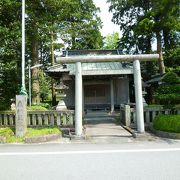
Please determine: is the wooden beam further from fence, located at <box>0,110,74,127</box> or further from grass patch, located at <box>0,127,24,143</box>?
grass patch, located at <box>0,127,24,143</box>

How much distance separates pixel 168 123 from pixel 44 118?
558 centimetres

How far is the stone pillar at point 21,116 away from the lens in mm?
10602

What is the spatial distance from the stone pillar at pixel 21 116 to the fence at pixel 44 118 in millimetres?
2061

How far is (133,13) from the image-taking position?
105 feet

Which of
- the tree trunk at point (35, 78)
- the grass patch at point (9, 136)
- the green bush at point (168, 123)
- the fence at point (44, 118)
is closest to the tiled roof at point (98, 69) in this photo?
the tree trunk at point (35, 78)

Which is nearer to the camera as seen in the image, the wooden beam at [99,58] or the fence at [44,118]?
the wooden beam at [99,58]

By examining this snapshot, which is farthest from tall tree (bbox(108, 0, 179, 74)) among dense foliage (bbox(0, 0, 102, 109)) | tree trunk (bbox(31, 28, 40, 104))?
tree trunk (bbox(31, 28, 40, 104))

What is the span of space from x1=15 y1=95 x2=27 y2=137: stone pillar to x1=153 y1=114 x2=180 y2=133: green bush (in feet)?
18.1

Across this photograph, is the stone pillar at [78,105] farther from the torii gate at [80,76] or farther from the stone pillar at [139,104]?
Result: the stone pillar at [139,104]

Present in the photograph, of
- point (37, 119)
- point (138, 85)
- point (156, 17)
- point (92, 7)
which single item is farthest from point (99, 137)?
point (92, 7)

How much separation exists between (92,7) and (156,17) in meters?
10.9

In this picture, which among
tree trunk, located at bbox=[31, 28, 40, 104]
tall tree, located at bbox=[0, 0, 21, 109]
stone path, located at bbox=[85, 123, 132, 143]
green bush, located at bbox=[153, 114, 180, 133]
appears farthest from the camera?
tree trunk, located at bbox=[31, 28, 40, 104]

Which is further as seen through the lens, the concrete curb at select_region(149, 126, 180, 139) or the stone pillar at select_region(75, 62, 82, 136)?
the stone pillar at select_region(75, 62, 82, 136)

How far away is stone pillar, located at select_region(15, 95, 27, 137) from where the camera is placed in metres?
10.6
